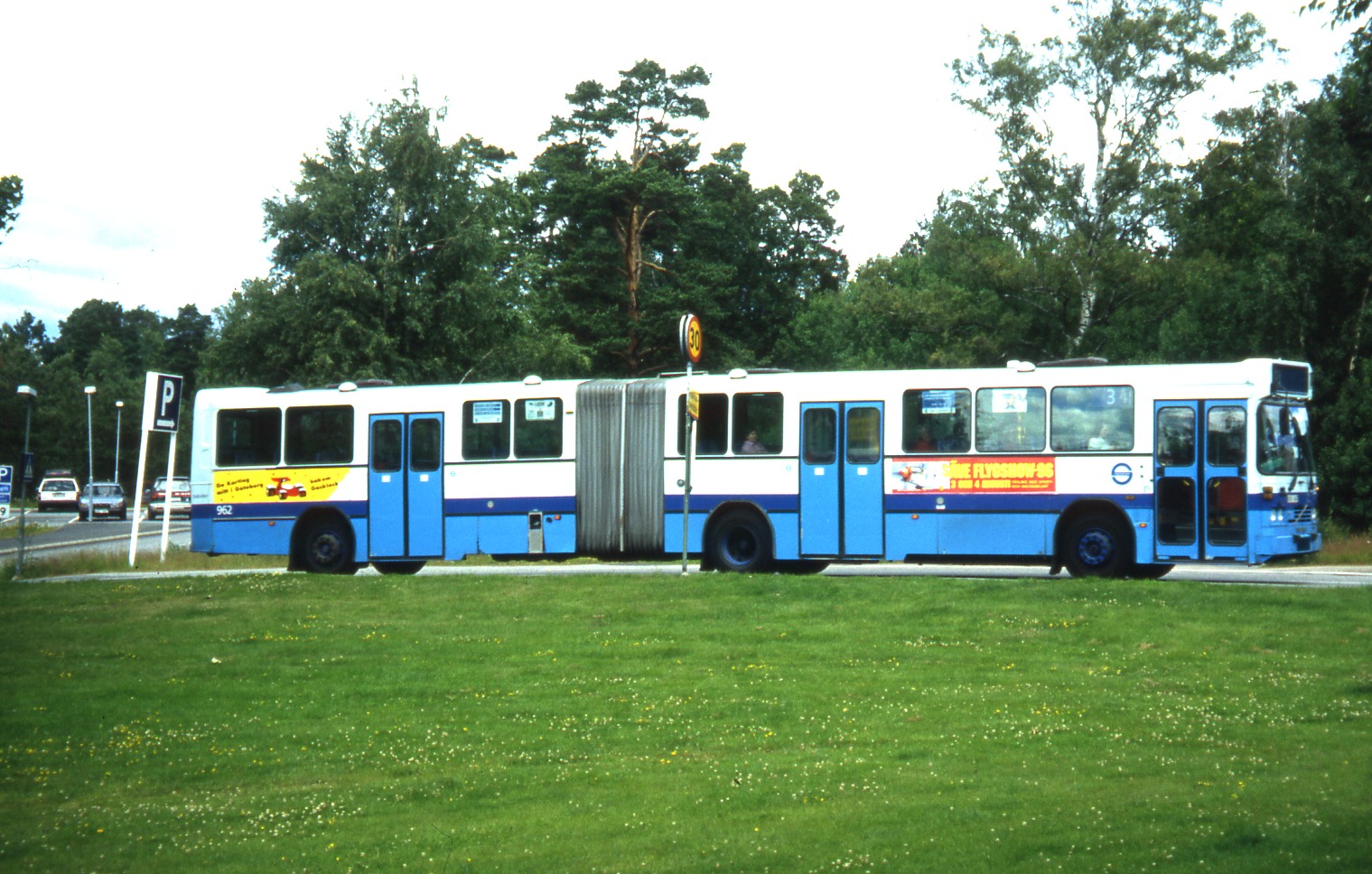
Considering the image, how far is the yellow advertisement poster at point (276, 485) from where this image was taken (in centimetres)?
2466

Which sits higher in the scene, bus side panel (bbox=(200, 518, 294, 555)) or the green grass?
bus side panel (bbox=(200, 518, 294, 555))

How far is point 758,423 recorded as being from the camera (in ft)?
73.8

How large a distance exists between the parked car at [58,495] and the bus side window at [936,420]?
3089 inches

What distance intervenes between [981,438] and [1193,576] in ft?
13.6

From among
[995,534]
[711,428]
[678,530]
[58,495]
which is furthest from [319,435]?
[58,495]

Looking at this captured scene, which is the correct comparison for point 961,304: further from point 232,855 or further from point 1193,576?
point 232,855

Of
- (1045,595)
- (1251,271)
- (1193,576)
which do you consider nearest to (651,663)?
(1045,595)

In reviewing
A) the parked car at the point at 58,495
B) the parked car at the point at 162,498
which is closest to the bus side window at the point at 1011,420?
the parked car at the point at 162,498

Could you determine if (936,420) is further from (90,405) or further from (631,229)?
(90,405)

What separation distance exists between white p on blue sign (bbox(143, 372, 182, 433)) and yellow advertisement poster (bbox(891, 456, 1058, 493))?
13142 millimetres

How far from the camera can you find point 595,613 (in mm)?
17250

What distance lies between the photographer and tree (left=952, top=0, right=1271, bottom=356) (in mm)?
43125

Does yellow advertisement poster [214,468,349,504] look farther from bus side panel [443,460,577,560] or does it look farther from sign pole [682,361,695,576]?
sign pole [682,361,695,576]

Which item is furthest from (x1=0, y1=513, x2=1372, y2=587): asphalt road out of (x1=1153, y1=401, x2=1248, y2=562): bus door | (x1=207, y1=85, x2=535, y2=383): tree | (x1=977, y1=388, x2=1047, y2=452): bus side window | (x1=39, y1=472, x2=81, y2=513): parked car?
(x1=39, y1=472, x2=81, y2=513): parked car
